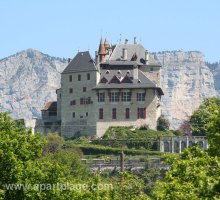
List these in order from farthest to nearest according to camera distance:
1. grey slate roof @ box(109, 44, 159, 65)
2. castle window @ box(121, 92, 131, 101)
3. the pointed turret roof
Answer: the pointed turret roof
grey slate roof @ box(109, 44, 159, 65)
castle window @ box(121, 92, 131, 101)

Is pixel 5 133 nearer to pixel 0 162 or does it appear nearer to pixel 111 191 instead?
pixel 0 162

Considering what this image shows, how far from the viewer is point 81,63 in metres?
114

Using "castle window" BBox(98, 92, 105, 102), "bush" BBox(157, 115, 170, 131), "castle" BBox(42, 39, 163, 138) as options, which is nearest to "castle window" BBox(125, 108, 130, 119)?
"castle" BBox(42, 39, 163, 138)

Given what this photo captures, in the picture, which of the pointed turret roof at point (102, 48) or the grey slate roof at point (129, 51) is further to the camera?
the pointed turret roof at point (102, 48)

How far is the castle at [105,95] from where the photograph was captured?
110 m

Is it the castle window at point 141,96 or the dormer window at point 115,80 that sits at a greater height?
the dormer window at point 115,80

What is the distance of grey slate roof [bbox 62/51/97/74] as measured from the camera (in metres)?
112

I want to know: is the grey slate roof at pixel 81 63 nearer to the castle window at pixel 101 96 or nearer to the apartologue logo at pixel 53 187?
the castle window at pixel 101 96

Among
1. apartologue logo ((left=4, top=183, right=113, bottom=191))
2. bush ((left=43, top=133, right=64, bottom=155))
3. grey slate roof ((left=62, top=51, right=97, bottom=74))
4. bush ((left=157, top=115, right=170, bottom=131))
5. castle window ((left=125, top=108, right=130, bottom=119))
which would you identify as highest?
grey slate roof ((left=62, top=51, right=97, bottom=74))

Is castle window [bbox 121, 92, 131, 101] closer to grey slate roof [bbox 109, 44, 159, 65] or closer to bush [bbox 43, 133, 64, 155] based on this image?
grey slate roof [bbox 109, 44, 159, 65]

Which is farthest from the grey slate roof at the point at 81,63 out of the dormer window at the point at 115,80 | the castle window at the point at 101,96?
the castle window at the point at 101,96

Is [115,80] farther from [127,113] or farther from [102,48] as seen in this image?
[102,48]

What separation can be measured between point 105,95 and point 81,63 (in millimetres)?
5238

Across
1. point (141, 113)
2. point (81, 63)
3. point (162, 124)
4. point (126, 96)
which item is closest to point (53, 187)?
point (141, 113)
